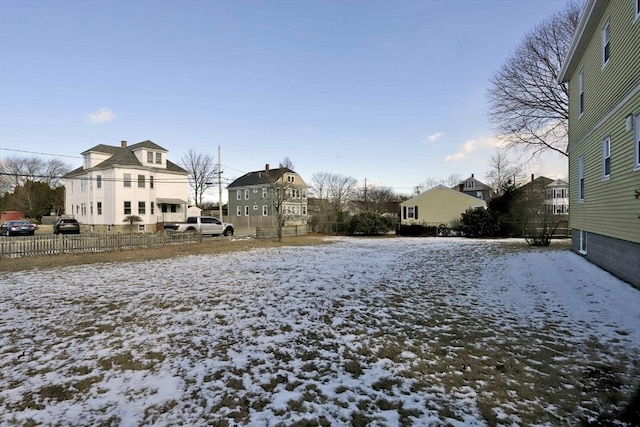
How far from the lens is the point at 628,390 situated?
363cm

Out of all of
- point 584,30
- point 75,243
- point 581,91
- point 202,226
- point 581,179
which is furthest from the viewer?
point 202,226

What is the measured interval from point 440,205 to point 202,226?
24.2 meters

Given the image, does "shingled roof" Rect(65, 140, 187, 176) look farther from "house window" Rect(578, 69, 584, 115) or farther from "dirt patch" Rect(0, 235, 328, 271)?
"house window" Rect(578, 69, 584, 115)

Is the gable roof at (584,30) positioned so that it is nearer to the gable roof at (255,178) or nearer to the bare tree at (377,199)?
the gable roof at (255,178)

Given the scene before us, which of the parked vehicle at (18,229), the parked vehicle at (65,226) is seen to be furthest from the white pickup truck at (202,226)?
the parked vehicle at (18,229)

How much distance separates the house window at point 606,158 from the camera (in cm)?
963

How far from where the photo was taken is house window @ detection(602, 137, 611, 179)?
9.63 metres

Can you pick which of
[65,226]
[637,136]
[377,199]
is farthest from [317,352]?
[377,199]

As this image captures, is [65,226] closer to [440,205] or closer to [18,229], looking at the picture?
[18,229]

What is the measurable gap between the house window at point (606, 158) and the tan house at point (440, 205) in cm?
2425

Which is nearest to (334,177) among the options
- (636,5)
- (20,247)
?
(20,247)

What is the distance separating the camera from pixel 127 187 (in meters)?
32.7

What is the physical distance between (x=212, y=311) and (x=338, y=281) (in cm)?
400

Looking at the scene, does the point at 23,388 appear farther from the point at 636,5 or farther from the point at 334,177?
the point at 334,177
